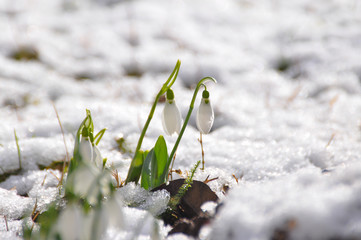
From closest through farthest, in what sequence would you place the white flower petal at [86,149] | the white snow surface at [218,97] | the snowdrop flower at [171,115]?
the white snow surface at [218,97], the white flower petal at [86,149], the snowdrop flower at [171,115]

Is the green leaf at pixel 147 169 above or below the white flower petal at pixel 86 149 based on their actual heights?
below

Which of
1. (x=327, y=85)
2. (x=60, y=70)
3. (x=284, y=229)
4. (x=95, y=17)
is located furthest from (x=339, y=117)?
(x=95, y=17)

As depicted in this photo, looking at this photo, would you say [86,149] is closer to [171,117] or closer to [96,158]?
[96,158]

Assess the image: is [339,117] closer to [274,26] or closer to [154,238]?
[154,238]

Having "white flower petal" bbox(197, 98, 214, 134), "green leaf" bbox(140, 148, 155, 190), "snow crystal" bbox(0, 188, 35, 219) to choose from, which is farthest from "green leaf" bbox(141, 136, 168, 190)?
"snow crystal" bbox(0, 188, 35, 219)

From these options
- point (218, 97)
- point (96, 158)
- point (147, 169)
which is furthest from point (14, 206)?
point (218, 97)

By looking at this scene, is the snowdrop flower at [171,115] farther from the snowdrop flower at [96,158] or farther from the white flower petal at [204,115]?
the snowdrop flower at [96,158]

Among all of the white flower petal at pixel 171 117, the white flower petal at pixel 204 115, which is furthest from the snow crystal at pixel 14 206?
the white flower petal at pixel 204 115
